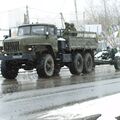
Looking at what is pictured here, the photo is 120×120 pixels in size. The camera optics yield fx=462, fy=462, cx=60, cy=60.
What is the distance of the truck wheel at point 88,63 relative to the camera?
25.0 meters

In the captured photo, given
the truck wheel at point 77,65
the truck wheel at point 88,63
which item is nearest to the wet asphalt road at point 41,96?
the truck wheel at point 77,65

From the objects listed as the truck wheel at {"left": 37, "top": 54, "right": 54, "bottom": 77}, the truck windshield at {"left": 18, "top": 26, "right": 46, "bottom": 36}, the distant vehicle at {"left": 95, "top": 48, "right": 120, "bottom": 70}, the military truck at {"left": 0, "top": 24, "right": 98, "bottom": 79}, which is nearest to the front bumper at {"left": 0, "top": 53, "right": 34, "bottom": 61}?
the military truck at {"left": 0, "top": 24, "right": 98, "bottom": 79}

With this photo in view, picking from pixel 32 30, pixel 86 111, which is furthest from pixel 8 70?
pixel 86 111

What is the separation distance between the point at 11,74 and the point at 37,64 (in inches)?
62.1

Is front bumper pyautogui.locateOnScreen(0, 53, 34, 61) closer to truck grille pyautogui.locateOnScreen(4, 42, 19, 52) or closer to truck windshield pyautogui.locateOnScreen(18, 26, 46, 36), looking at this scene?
truck grille pyautogui.locateOnScreen(4, 42, 19, 52)

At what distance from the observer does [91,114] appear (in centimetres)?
969

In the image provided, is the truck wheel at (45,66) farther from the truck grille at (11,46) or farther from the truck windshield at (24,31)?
the truck windshield at (24,31)

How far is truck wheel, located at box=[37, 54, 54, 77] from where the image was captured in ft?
67.6

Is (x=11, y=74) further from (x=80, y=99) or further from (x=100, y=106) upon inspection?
(x=100, y=106)

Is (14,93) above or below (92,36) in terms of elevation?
below

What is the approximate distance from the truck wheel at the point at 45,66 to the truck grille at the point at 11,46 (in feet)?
4.01

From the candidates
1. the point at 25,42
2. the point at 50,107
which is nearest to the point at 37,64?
the point at 25,42

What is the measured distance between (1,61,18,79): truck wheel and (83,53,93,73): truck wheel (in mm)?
4682

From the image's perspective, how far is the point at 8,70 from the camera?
841 inches
